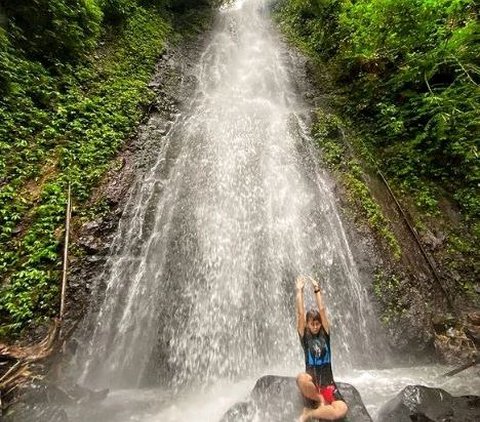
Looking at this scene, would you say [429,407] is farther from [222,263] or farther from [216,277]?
[222,263]

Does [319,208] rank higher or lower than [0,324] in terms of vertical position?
higher

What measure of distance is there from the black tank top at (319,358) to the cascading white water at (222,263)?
1987mm

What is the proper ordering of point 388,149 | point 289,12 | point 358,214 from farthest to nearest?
point 289,12
point 388,149
point 358,214

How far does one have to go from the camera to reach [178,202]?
8.25m

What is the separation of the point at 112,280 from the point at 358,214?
5.49 m

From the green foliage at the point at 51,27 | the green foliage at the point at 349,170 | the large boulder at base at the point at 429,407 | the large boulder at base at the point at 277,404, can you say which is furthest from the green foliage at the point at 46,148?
the green foliage at the point at 349,170

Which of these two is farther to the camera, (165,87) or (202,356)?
(165,87)

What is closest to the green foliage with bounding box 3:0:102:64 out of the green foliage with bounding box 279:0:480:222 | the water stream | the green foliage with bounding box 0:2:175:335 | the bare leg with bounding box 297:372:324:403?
the green foliage with bounding box 0:2:175:335

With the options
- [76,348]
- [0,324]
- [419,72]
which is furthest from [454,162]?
[0,324]

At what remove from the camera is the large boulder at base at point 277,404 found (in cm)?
427

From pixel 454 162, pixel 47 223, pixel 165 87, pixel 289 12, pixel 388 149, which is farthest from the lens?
pixel 289 12

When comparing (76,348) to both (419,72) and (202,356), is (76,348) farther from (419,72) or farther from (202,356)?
(419,72)

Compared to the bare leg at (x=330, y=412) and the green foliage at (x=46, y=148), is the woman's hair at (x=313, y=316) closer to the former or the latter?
the bare leg at (x=330, y=412)

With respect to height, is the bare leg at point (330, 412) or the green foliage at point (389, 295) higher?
the green foliage at point (389, 295)
